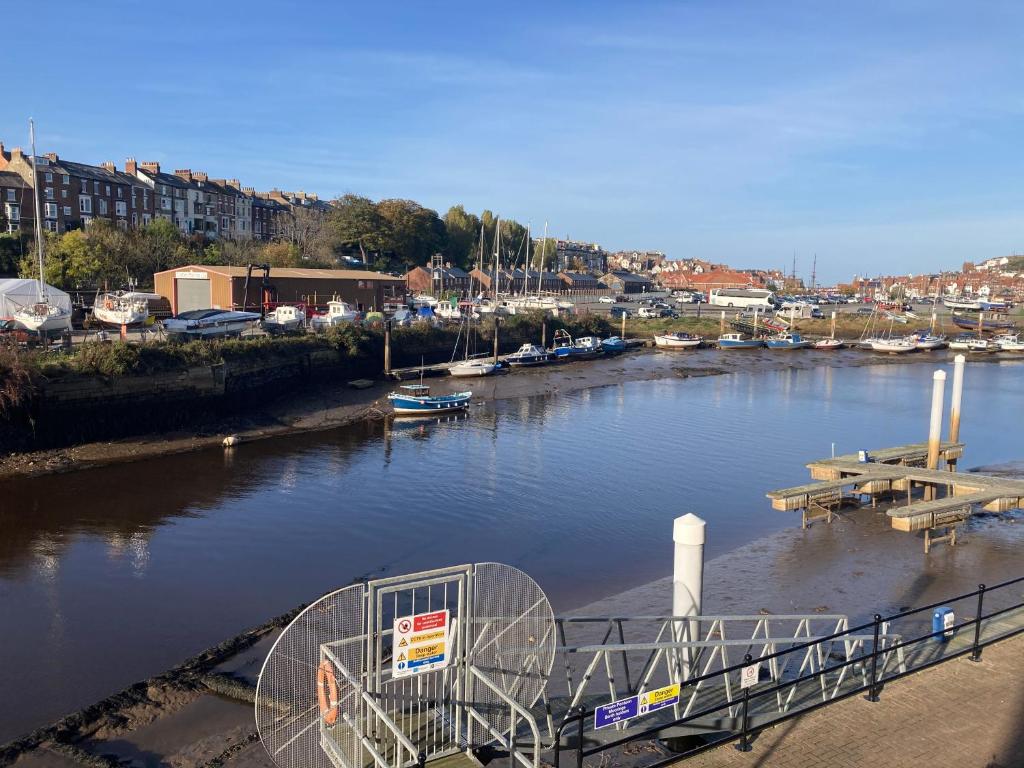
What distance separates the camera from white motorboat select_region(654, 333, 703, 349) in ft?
241

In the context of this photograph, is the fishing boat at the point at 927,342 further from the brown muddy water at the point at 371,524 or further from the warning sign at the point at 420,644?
the warning sign at the point at 420,644

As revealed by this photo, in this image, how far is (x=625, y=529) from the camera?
22109mm

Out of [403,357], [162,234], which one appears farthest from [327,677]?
[162,234]

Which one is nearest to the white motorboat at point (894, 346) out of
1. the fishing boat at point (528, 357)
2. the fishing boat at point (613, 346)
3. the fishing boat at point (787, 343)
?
the fishing boat at point (787, 343)

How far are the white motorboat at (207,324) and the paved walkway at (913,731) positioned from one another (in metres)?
34.5

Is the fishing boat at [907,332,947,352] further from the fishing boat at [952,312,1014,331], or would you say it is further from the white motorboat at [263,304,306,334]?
the white motorboat at [263,304,306,334]

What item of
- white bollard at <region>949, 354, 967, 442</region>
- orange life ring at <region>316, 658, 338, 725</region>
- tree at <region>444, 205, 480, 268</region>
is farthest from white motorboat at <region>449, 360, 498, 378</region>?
tree at <region>444, 205, 480, 268</region>

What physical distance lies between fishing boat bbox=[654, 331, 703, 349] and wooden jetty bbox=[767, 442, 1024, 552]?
156 ft

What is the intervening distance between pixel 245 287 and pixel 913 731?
47008mm

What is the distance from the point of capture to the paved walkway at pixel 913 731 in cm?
792

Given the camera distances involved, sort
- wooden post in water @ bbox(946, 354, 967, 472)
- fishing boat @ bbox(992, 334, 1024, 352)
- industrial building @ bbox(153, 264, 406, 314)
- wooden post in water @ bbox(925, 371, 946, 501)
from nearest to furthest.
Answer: wooden post in water @ bbox(925, 371, 946, 501) → wooden post in water @ bbox(946, 354, 967, 472) → industrial building @ bbox(153, 264, 406, 314) → fishing boat @ bbox(992, 334, 1024, 352)

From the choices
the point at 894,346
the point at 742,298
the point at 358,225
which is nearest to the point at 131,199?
the point at 358,225

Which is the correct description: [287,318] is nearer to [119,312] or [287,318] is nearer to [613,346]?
[119,312]

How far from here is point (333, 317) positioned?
49.3 meters
